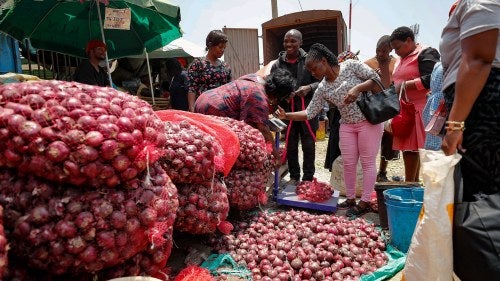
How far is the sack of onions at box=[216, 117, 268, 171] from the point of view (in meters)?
2.98

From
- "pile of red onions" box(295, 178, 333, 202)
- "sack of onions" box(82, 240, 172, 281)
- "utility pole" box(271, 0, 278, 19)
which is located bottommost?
"pile of red onions" box(295, 178, 333, 202)

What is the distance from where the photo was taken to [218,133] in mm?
2396

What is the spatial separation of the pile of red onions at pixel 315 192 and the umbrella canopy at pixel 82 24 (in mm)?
3076

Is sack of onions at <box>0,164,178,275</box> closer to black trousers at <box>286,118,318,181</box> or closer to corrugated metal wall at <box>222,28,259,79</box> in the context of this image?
black trousers at <box>286,118,318,181</box>

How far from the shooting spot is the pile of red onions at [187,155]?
200 centimetres

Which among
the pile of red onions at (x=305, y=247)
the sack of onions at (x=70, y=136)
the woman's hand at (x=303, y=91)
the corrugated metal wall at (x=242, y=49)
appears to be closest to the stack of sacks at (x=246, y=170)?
the pile of red onions at (x=305, y=247)

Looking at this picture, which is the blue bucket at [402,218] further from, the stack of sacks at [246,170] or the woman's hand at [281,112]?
the woman's hand at [281,112]

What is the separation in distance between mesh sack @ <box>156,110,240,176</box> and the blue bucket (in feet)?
→ 4.34

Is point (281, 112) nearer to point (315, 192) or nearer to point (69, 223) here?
point (315, 192)

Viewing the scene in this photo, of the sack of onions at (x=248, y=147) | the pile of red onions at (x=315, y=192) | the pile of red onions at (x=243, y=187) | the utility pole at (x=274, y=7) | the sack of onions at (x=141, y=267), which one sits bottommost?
the pile of red onions at (x=315, y=192)

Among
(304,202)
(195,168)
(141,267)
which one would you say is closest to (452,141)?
(195,168)

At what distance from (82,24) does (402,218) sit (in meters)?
5.55

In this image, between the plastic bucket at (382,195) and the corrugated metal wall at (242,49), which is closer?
the plastic bucket at (382,195)

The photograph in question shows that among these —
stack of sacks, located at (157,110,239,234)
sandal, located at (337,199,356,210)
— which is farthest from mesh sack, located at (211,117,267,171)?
sandal, located at (337,199,356,210)
